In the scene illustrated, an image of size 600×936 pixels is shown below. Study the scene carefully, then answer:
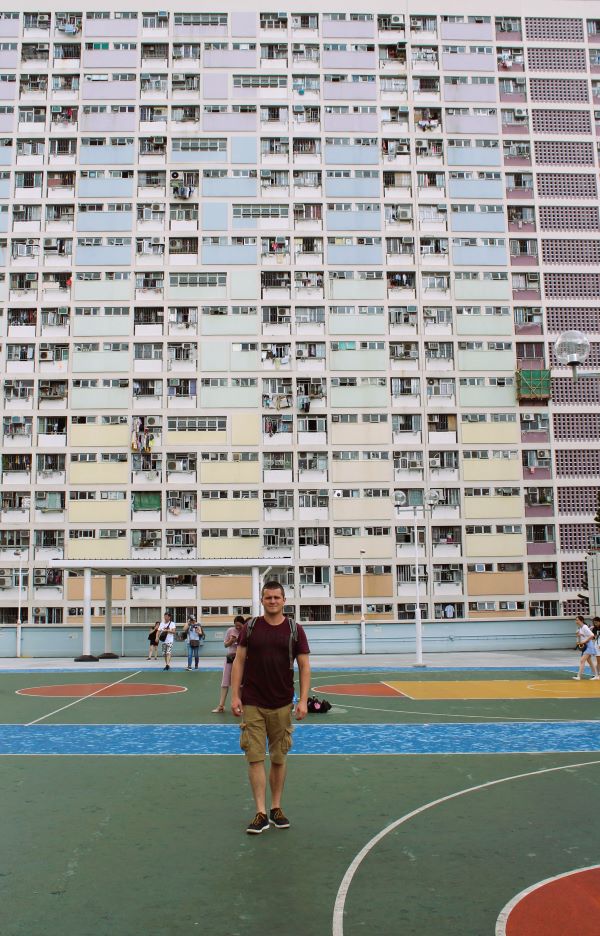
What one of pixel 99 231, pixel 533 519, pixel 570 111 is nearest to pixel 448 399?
pixel 533 519

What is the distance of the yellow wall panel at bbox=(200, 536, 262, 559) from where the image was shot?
46094 mm

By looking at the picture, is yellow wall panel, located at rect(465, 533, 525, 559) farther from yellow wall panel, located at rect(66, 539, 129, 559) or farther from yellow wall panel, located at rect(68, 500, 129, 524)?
yellow wall panel, located at rect(68, 500, 129, 524)

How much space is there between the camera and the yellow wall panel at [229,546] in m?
46.1

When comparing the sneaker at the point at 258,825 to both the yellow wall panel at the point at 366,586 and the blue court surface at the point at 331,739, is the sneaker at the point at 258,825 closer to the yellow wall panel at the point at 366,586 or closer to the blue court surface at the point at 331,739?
the blue court surface at the point at 331,739

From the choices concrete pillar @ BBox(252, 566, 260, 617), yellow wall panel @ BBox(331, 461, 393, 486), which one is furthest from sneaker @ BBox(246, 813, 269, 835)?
yellow wall panel @ BBox(331, 461, 393, 486)

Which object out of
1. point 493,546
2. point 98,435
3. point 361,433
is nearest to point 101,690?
point 98,435

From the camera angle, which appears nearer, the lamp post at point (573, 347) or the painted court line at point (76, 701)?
the lamp post at point (573, 347)

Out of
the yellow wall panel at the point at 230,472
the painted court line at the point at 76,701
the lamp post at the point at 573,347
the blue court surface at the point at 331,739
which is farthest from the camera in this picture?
the yellow wall panel at the point at 230,472

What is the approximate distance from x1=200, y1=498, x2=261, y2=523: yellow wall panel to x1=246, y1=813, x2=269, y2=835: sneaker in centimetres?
3959

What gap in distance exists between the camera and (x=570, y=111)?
50.5 meters

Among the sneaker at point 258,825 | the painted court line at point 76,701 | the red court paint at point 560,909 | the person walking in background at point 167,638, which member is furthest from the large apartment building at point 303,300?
the red court paint at point 560,909

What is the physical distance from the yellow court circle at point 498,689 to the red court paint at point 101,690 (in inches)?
217

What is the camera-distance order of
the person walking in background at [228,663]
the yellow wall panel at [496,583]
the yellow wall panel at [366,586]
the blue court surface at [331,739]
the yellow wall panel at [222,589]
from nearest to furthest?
1. the blue court surface at [331,739]
2. the person walking in background at [228,663]
3. the yellow wall panel at [222,589]
4. the yellow wall panel at [366,586]
5. the yellow wall panel at [496,583]

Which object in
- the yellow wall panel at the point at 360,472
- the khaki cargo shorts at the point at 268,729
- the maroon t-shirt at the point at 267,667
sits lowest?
the khaki cargo shorts at the point at 268,729
